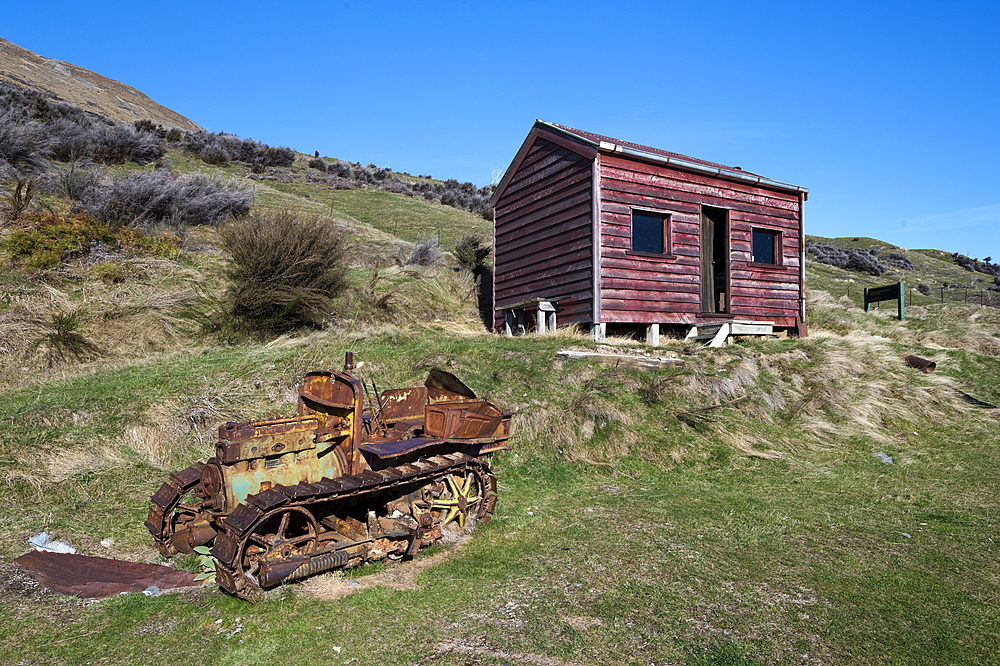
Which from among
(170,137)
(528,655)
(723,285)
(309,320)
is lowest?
(528,655)

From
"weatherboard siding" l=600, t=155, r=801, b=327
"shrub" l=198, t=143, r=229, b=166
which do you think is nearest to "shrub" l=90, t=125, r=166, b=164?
"shrub" l=198, t=143, r=229, b=166

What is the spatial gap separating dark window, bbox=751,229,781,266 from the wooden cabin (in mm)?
35

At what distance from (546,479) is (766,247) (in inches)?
431

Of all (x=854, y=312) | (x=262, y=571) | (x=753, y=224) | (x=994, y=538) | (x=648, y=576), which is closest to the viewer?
(x=262, y=571)

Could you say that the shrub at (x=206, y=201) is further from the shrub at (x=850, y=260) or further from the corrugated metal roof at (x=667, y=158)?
the shrub at (x=850, y=260)

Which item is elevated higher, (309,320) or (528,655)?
(309,320)

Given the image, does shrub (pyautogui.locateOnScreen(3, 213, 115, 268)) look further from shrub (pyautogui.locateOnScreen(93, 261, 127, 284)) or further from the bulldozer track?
the bulldozer track

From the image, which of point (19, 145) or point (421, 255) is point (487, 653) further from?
point (19, 145)

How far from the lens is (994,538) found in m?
5.43

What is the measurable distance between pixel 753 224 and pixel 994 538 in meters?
10.8

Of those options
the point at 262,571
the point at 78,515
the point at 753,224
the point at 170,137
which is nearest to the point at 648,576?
the point at 262,571

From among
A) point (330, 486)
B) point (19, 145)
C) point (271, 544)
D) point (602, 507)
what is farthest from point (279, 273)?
point (19, 145)

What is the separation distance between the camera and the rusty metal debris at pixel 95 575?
456 cm

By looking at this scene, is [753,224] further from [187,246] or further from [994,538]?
[187,246]
